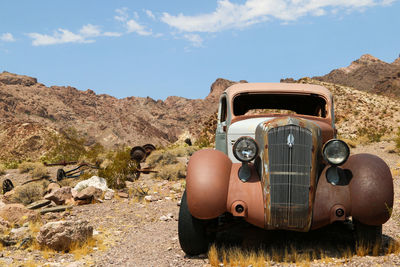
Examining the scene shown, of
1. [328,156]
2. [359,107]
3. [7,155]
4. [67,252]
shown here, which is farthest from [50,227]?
[7,155]

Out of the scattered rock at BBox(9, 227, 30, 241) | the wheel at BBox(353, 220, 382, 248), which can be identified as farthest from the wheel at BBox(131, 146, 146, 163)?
the wheel at BBox(353, 220, 382, 248)

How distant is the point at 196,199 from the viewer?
4387 millimetres

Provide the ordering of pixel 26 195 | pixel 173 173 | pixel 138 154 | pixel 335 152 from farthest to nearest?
pixel 138 154 → pixel 173 173 → pixel 26 195 → pixel 335 152

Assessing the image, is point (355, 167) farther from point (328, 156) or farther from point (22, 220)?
point (22, 220)

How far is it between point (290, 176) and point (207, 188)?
0.99 m

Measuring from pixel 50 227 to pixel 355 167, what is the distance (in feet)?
14.2

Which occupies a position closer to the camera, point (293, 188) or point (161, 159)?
point (293, 188)

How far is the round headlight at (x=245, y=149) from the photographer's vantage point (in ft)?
14.5

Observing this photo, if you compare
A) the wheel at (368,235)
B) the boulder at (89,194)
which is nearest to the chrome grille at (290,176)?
the wheel at (368,235)

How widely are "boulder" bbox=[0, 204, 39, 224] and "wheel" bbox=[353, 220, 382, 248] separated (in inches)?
221

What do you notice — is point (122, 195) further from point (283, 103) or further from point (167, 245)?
point (283, 103)

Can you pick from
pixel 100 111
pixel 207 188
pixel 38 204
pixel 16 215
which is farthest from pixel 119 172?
pixel 100 111

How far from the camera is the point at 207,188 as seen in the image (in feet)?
14.4

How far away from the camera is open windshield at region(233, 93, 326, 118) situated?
6.32 meters
